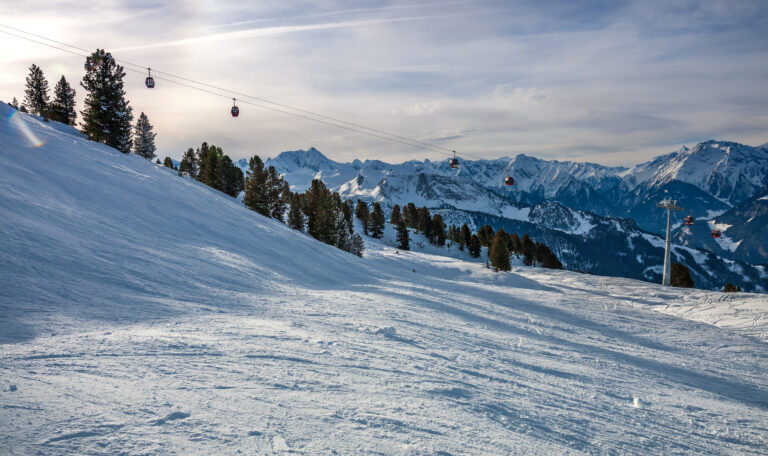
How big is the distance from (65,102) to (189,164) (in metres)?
19.6

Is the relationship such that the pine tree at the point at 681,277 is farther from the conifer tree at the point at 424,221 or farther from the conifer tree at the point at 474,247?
the conifer tree at the point at 424,221

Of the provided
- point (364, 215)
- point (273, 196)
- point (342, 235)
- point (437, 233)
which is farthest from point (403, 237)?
point (342, 235)

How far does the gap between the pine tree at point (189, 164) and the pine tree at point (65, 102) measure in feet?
58.3

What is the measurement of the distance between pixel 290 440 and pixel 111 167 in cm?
2402

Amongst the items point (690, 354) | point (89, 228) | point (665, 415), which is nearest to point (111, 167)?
point (89, 228)

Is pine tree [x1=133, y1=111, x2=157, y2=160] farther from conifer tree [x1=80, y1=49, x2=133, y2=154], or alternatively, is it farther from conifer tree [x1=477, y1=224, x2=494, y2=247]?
conifer tree [x1=477, y1=224, x2=494, y2=247]

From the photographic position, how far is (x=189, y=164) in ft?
217

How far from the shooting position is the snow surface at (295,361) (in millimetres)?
3594

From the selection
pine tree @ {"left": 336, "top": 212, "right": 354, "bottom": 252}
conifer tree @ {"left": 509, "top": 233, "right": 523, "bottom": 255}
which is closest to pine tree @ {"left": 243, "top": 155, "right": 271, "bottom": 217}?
pine tree @ {"left": 336, "top": 212, "right": 354, "bottom": 252}

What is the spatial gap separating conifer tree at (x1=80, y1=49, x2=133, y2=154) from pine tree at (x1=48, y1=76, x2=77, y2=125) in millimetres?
19074

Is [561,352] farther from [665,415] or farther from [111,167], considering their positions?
[111,167]

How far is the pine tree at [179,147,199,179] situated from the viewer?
2598 inches

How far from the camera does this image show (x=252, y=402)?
13.3ft

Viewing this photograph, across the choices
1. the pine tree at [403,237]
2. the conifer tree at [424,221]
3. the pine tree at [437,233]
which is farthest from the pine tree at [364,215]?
the pine tree at [437,233]
